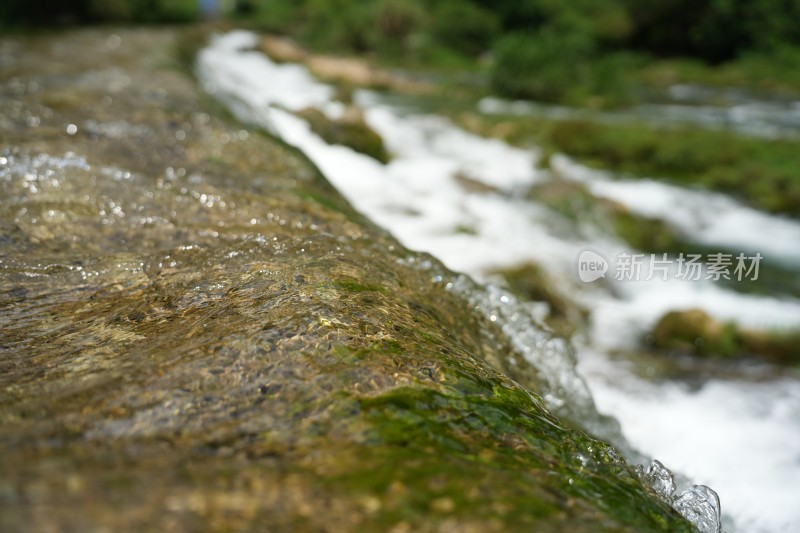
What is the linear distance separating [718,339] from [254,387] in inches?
169

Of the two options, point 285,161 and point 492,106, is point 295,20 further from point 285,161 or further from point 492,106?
point 285,161

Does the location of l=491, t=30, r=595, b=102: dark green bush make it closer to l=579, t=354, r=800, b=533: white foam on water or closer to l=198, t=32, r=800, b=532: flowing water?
l=198, t=32, r=800, b=532: flowing water

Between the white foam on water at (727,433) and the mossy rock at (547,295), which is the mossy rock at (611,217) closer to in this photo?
the mossy rock at (547,295)

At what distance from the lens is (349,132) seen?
7484 millimetres

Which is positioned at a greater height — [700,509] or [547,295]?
[700,509]

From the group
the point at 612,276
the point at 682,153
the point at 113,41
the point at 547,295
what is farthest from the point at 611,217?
the point at 113,41

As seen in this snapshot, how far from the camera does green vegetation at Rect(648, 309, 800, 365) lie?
15.2ft

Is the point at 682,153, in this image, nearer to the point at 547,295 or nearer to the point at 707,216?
the point at 707,216

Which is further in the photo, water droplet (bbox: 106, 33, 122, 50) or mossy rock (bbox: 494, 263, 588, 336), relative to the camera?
water droplet (bbox: 106, 33, 122, 50)

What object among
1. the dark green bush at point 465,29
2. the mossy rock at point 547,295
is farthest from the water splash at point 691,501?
the dark green bush at point 465,29

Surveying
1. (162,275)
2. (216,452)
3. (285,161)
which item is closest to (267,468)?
(216,452)

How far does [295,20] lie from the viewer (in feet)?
101

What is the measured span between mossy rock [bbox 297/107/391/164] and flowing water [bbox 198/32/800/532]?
0.13m

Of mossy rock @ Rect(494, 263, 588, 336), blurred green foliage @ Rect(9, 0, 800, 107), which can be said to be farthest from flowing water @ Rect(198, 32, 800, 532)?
blurred green foliage @ Rect(9, 0, 800, 107)
